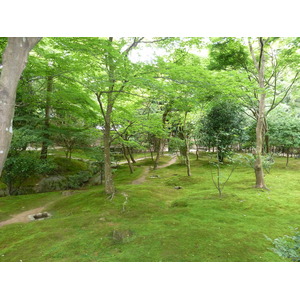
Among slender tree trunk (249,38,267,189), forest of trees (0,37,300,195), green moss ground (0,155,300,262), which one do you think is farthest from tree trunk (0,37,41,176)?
slender tree trunk (249,38,267,189)

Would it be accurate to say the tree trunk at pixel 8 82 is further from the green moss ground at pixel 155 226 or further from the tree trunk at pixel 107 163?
the tree trunk at pixel 107 163

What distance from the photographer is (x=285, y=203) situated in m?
6.29

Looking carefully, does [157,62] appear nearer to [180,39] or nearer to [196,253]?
[180,39]

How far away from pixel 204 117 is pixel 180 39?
8.16 m

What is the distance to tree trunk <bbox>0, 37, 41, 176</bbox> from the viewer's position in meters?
2.21

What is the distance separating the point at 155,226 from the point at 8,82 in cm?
396

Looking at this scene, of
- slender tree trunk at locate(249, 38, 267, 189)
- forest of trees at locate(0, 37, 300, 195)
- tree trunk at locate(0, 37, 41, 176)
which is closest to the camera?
tree trunk at locate(0, 37, 41, 176)

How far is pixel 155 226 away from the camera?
4.61m

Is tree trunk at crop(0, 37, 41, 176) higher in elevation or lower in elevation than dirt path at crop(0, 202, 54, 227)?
higher

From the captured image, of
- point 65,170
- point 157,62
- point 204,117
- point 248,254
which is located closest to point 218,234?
point 248,254

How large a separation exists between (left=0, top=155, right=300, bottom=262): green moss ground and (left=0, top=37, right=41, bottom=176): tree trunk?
225 centimetres

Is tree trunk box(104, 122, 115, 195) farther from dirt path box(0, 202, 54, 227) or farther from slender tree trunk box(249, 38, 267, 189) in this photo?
slender tree trunk box(249, 38, 267, 189)

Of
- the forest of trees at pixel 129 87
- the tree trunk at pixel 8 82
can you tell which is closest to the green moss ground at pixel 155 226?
the forest of trees at pixel 129 87

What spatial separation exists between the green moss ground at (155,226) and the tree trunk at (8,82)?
2250mm
